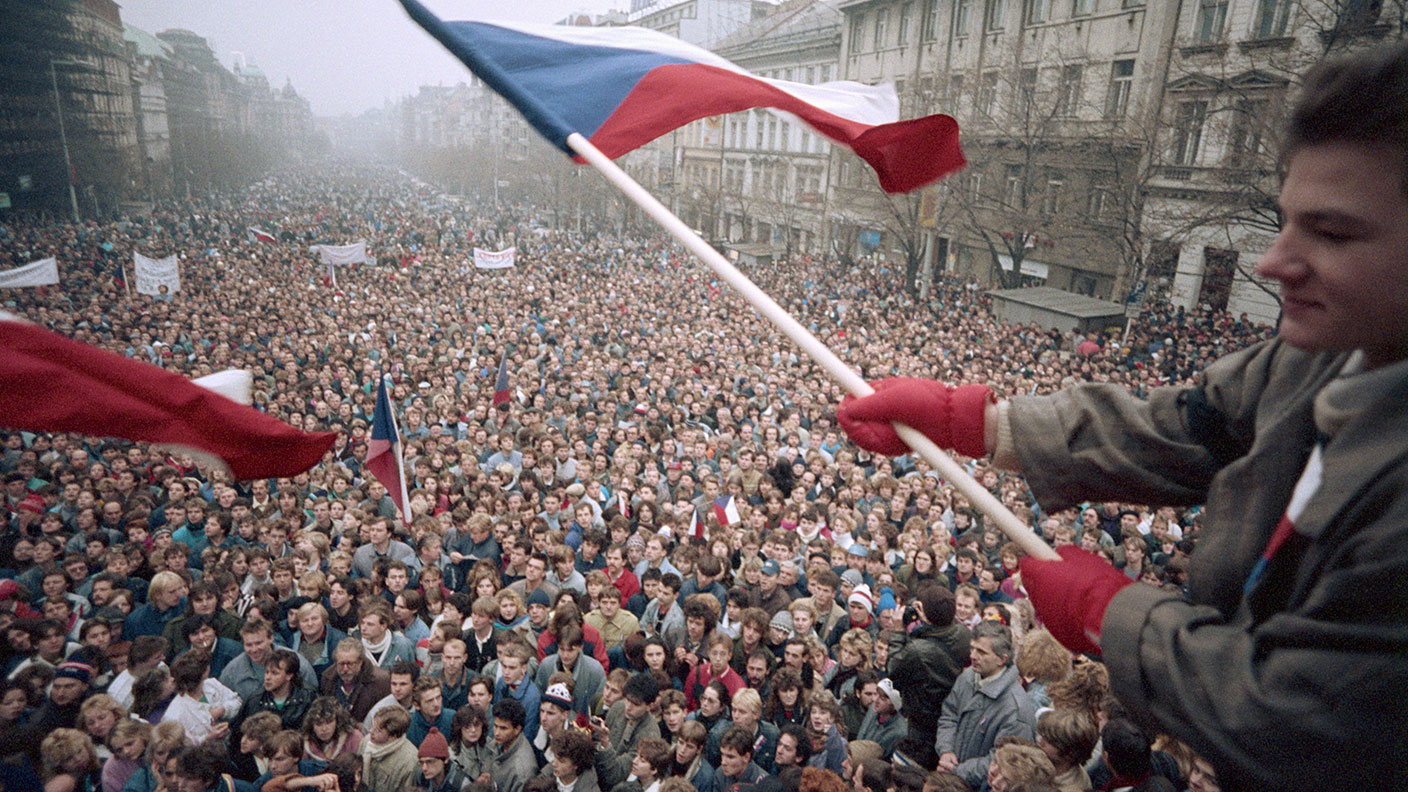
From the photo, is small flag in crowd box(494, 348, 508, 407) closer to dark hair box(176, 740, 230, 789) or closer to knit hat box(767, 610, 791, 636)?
knit hat box(767, 610, 791, 636)

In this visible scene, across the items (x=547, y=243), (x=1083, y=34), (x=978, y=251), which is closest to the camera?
(x=1083, y=34)

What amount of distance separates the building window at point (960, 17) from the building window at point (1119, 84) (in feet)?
28.5

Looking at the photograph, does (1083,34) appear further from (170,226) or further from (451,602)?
(170,226)

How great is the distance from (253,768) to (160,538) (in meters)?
3.86

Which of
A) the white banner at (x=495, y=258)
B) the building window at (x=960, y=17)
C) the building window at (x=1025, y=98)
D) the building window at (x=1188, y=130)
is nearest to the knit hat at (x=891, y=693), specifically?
the building window at (x=1188, y=130)

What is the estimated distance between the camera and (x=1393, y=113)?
3.80ft

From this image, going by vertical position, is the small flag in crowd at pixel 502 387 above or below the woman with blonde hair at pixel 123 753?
below

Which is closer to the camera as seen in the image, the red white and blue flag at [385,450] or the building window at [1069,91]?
the red white and blue flag at [385,450]

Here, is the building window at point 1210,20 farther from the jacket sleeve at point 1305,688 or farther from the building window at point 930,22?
the jacket sleeve at point 1305,688

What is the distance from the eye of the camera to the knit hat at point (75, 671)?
5.21 metres

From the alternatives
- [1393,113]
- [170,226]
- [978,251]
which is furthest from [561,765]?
[170,226]

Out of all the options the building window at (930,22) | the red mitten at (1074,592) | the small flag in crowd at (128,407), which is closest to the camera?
the red mitten at (1074,592)

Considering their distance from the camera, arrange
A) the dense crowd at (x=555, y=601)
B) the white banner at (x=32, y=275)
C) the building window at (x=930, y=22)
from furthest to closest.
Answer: the building window at (x=930, y=22), the white banner at (x=32, y=275), the dense crowd at (x=555, y=601)

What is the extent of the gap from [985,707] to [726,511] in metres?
4.35
